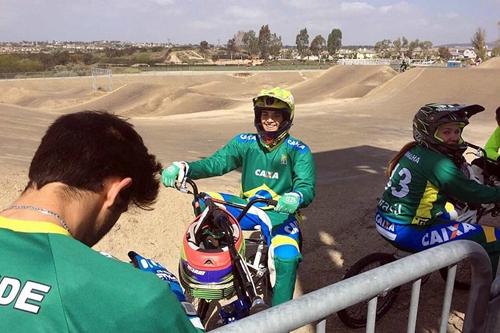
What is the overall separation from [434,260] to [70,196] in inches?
56.6

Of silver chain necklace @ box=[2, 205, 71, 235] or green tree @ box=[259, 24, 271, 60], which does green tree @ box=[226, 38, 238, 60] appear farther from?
silver chain necklace @ box=[2, 205, 71, 235]

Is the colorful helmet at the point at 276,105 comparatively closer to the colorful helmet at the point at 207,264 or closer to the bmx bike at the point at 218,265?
the bmx bike at the point at 218,265

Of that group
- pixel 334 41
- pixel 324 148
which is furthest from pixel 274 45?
pixel 324 148

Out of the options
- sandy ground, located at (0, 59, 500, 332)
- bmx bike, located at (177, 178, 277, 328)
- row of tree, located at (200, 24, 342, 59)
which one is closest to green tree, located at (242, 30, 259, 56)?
row of tree, located at (200, 24, 342, 59)

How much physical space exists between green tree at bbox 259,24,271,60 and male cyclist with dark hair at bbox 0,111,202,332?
423 feet

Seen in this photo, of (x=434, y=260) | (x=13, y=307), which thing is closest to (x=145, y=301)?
(x=13, y=307)

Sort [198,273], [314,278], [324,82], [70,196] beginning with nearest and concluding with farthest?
[70,196] → [198,273] → [314,278] → [324,82]

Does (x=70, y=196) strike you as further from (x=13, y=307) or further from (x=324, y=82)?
(x=324, y=82)

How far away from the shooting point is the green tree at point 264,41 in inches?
4948

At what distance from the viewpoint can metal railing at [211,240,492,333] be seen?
4.68 ft

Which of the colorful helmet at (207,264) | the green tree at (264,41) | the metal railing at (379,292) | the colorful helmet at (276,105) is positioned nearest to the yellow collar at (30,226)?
the metal railing at (379,292)

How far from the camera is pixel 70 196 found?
1.36 metres

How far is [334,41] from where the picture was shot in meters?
130

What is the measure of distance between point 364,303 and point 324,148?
26.2 ft
